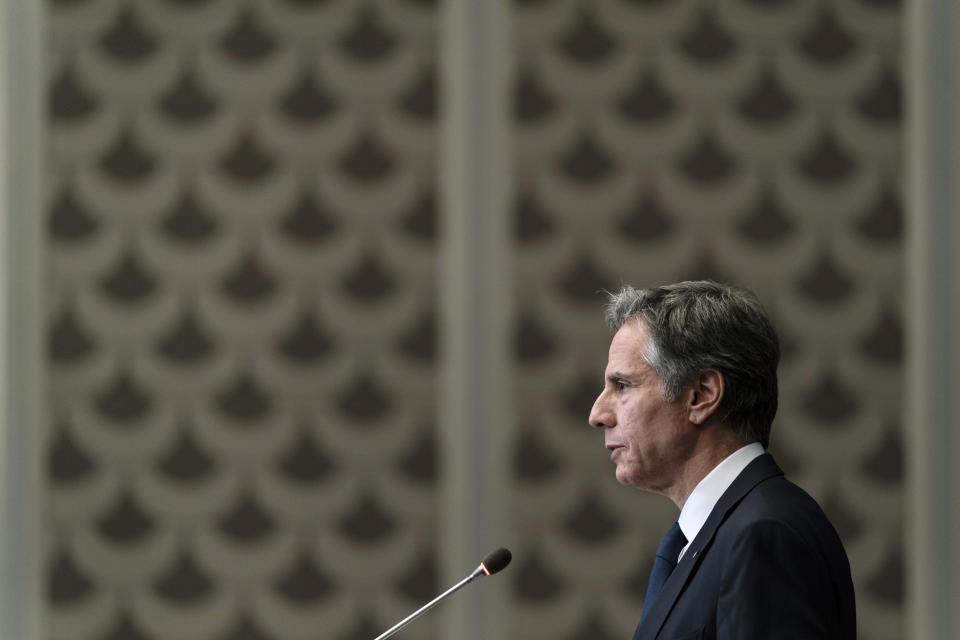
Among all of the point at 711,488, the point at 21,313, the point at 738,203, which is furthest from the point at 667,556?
the point at 21,313

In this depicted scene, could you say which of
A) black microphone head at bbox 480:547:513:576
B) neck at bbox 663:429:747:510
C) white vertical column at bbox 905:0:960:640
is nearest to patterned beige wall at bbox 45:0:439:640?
white vertical column at bbox 905:0:960:640

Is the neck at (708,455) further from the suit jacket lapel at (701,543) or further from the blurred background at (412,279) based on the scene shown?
the blurred background at (412,279)

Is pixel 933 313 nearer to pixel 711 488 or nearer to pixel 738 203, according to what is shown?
pixel 738 203

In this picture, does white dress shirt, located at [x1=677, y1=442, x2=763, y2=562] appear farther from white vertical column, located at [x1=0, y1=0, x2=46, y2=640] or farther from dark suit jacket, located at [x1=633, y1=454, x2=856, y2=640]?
white vertical column, located at [x1=0, y1=0, x2=46, y2=640]

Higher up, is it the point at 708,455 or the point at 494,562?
the point at 708,455

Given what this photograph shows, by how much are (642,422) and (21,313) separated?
2440 mm

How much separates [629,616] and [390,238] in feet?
4.20

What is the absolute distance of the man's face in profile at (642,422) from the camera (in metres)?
1.59

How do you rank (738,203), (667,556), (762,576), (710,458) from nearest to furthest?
(762,576) < (710,458) < (667,556) < (738,203)

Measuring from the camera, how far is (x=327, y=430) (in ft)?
11.6

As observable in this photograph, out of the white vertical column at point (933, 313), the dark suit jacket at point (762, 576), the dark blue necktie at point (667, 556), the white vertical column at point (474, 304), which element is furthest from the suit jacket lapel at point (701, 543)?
the white vertical column at point (933, 313)

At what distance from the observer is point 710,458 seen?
5.19 feet

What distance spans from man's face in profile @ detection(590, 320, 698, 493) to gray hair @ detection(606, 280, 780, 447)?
0.06 feet

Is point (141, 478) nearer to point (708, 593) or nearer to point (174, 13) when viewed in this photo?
point (174, 13)
